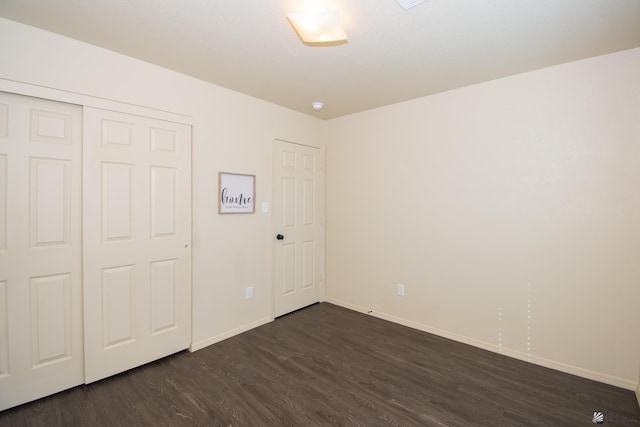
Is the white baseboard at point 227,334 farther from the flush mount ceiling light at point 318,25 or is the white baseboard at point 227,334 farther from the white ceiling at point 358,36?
the flush mount ceiling light at point 318,25

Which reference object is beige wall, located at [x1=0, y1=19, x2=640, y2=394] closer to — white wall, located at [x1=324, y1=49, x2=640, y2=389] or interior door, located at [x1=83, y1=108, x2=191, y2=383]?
white wall, located at [x1=324, y1=49, x2=640, y2=389]

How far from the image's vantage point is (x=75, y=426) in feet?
5.86

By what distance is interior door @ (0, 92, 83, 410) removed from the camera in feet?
6.23

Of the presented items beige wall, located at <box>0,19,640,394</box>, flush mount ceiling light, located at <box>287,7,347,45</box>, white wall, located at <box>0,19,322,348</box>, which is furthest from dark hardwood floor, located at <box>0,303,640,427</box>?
flush mount ceiling light, located at <box>287,7,347,45</box>

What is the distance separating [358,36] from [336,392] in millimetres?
2507

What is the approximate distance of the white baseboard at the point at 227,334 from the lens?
273 cm

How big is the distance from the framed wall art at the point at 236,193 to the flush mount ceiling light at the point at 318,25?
61.9 inches

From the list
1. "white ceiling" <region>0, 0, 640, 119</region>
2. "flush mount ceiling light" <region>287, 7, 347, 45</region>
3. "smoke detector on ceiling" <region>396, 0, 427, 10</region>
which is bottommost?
"flush mount ceiling light" <region>287, 7, 347, 45</region>

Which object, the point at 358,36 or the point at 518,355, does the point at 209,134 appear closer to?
the point at 358,36

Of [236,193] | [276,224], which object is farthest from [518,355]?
[236,193]

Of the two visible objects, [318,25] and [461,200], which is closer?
[318,25]

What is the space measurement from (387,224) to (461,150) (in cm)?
111

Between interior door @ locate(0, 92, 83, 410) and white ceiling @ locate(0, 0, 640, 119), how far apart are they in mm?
674

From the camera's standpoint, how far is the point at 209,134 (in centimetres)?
282
